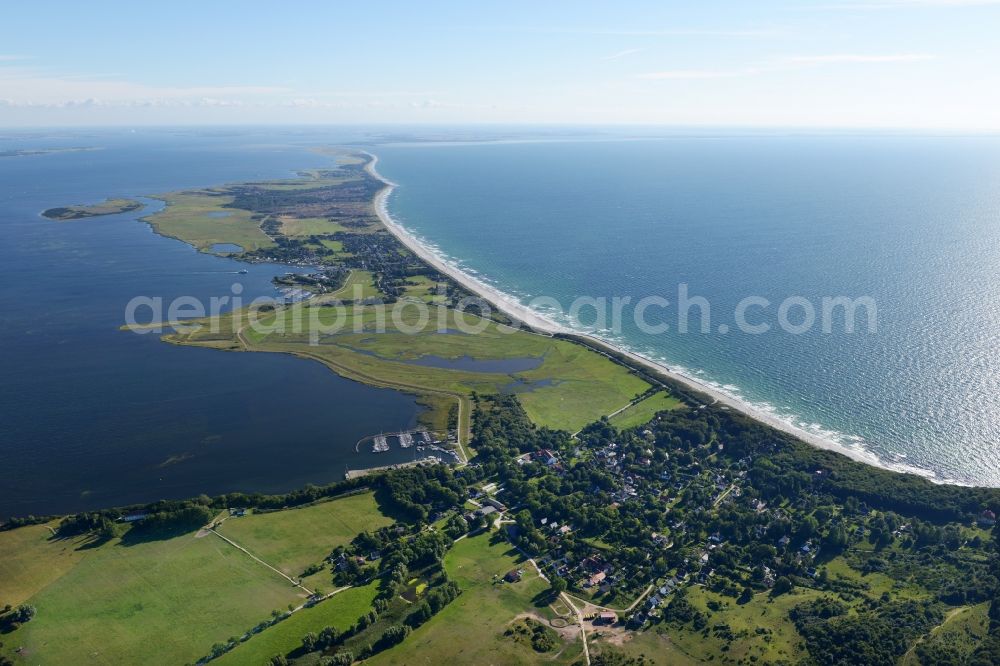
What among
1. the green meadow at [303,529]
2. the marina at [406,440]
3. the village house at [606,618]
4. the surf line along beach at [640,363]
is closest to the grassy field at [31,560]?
the green meadow at [303,529]

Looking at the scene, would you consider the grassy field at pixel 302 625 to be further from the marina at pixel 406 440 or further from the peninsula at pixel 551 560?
the marina at pixel 406 440

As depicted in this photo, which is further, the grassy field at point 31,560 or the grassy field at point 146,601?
the grassy field at point 31,560

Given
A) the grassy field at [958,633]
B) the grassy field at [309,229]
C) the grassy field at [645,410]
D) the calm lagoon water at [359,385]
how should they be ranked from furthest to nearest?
the grassy field at [309,229] < the grassy field at [645,410] < the calm lagoon water at [359,385] < the grassy field at [958,633]

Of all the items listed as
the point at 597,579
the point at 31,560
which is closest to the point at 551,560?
the point at 597,579

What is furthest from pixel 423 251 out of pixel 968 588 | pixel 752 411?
pixel 968 588

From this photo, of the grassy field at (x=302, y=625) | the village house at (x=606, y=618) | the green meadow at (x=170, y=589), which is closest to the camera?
the grassy field at (x=302, y=625)

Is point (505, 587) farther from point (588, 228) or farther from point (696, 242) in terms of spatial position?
point (588, 228)
